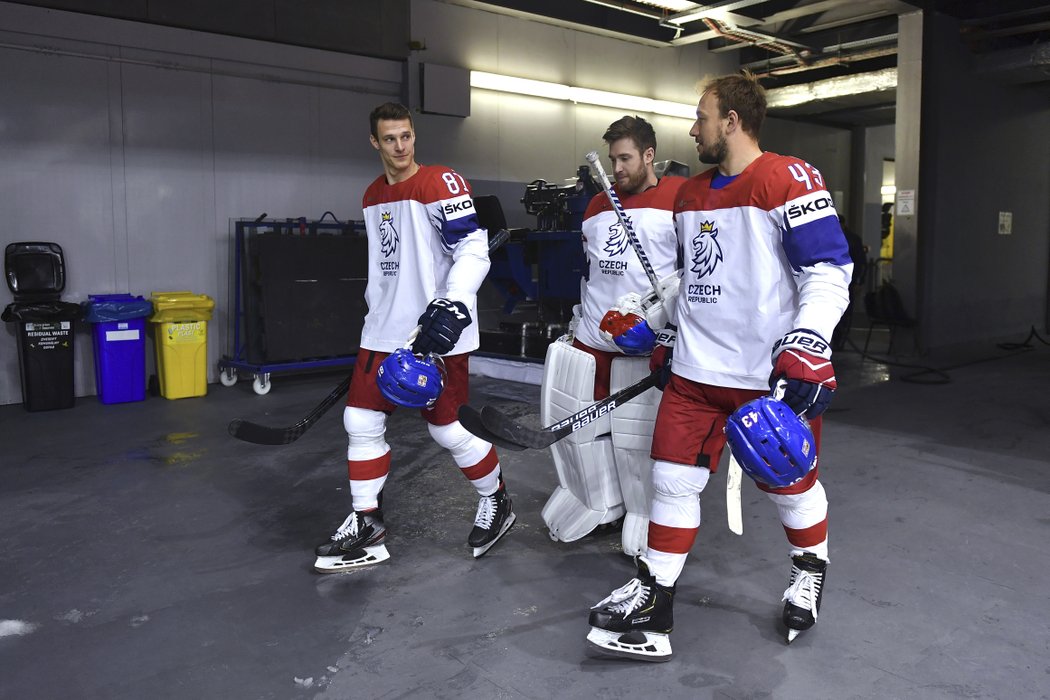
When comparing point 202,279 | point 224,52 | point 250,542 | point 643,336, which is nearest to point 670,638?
point 643,336

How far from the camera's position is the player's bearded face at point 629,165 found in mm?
3193

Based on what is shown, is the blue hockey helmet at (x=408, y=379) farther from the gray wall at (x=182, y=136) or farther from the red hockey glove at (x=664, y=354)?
the gray wall at (x=182, y=136)

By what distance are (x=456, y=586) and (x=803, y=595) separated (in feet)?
3.74

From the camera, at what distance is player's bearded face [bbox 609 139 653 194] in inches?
126

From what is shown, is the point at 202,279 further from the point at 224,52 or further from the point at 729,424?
the point at 729,424

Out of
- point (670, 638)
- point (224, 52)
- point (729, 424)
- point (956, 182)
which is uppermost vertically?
point (224, 52)

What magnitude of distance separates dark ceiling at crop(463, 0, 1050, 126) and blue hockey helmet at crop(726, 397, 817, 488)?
6.73 m

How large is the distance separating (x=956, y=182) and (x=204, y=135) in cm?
751

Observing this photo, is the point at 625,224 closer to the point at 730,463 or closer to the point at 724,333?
the point at 724,333

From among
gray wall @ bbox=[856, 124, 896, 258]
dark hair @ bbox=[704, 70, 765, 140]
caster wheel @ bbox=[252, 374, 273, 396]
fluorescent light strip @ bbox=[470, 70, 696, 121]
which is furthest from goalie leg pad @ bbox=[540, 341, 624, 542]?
gray wall @ bbox=[856, 124, 896, 258]

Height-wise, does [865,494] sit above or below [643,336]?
below

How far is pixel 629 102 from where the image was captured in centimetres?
1005

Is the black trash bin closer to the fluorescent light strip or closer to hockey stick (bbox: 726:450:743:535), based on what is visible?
the fluorescent light strip

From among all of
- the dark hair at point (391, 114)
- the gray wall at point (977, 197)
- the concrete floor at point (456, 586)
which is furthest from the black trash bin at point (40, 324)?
the gray wall at point (977, 197)
